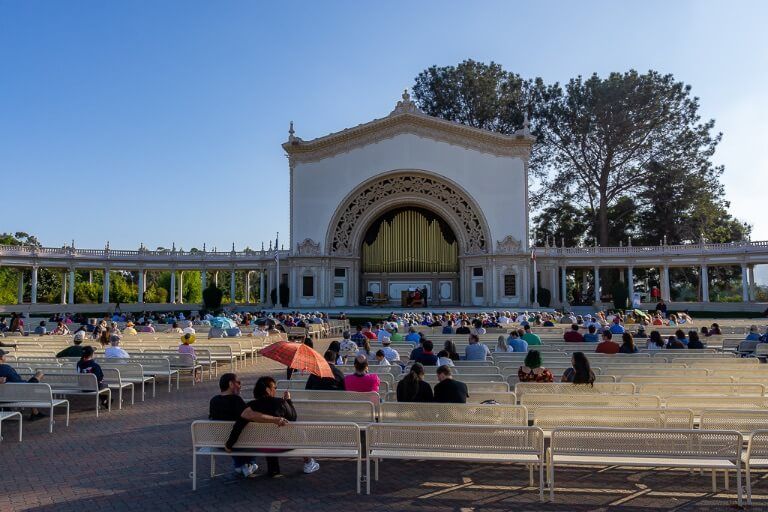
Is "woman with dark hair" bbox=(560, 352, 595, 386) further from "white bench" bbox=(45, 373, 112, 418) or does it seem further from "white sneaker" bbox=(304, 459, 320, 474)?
"white bench" bbox=(45, 373, 112, 418)

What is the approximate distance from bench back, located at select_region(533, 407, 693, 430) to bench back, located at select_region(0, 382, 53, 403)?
24.1 feet

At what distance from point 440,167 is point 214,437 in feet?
135

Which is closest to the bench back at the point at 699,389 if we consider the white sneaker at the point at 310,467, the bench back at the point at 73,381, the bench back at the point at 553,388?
the bench back at the point at 553,388

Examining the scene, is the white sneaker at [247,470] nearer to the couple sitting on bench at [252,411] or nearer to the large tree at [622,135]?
the couple sitting on bench at [252,411]

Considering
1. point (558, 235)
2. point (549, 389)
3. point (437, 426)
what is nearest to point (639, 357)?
point (549, 389)

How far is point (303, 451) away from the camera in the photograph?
6.37m

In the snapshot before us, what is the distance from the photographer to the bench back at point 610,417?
252 inches

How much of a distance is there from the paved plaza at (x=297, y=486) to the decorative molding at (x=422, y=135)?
131 feet

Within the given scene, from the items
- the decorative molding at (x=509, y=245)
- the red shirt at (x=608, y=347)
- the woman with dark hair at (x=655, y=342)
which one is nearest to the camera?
the red shirt at (x=608, y=347)

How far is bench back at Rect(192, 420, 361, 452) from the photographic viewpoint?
6.37 metres

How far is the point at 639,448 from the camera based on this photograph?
5.96 m

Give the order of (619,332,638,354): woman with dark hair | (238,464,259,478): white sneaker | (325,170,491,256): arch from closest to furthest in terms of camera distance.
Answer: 1. (238,464,259,478): white sneaker
2. (619,332,638,354): woman with dark hair
3. (325,170,491,256): arch

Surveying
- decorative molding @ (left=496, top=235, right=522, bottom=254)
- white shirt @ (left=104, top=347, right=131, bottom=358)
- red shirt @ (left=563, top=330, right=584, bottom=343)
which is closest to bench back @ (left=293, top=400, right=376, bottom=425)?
white shirt @ (left=104, top=347, right=131, bottom=358)

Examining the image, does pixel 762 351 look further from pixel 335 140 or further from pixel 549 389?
pixel 335 140
